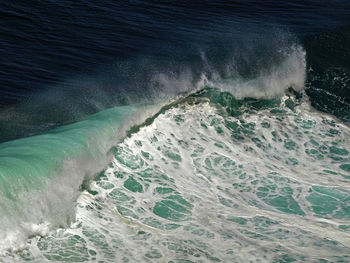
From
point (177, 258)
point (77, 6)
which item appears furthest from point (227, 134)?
point (77, 6)

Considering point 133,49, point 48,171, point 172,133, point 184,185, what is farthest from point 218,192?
point 133,49

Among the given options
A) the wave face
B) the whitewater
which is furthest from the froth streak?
the wave face

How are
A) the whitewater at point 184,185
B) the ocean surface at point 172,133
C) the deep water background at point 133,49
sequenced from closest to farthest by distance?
the whitewater at point 184,185, the ocean surface at point 172,133, the deep water background at point 133,49

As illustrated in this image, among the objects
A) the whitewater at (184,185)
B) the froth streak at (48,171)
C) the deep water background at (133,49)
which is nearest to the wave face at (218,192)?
the whitewater at (184,185)

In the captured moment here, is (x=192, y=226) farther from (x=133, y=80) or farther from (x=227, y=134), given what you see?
(x=133, y=80)

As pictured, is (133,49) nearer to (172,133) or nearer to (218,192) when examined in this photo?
(172,133)

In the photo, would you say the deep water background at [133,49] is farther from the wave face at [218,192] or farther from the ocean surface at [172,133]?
the wave face at [218,192]
